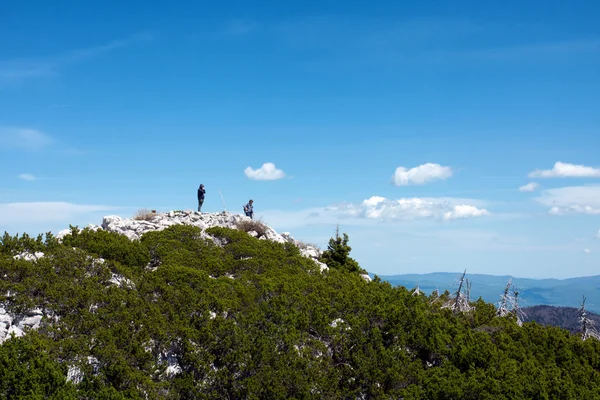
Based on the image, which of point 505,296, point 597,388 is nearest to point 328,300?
point 597,388

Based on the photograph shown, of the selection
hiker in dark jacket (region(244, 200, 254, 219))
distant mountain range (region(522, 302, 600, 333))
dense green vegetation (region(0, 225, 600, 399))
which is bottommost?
distant mountain range (region(522, 302, 600, 333))

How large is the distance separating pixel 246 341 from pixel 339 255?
11665 millimetres

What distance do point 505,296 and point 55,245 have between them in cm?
3531

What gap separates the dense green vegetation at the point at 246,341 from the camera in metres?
12.0

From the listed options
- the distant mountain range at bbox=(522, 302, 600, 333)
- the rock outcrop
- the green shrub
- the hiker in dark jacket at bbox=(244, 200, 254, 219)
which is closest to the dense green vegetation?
the green shrub

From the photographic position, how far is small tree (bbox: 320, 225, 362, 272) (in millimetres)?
24406

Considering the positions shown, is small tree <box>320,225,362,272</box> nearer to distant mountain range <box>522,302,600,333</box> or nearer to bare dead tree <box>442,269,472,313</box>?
bare dead tree <box>442,269,472,313</box>

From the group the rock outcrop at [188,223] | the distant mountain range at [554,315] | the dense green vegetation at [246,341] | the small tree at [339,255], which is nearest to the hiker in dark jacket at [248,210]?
the rock outcrop at [188,223]

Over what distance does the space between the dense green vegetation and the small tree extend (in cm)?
557

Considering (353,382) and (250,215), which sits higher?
(250,215)

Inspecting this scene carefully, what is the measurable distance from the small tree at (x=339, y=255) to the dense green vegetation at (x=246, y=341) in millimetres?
5574

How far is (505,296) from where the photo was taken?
1618 inches

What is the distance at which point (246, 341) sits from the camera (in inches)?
536

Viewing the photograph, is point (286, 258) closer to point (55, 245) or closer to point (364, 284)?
point (364, 284)
